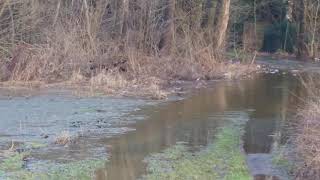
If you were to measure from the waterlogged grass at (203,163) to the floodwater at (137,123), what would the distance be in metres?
0.24

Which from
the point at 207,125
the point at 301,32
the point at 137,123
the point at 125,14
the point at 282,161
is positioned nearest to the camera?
the point at 282,161

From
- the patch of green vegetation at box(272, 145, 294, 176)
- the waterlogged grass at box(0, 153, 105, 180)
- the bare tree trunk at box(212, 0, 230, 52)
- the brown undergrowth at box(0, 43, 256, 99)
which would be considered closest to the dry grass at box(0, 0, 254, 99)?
the brown undergrowth at box(0, 43, 256, 99)

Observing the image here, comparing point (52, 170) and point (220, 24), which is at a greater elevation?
point (220, 24)

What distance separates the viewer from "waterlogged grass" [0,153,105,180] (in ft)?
35.8

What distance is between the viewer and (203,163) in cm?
1203

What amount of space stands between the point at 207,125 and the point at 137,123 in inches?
69.9

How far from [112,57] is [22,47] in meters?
3.68

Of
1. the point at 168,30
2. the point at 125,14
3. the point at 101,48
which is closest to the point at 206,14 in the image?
the point at 168,30

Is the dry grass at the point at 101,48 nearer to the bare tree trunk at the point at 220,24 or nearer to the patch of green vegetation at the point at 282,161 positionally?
the bare tree trunk at the point at 220,24

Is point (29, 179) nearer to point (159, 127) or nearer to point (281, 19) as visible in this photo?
point (159, 127)

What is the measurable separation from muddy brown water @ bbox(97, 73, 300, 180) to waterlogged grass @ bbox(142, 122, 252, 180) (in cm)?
23

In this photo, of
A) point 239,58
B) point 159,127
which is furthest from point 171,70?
point 159,127

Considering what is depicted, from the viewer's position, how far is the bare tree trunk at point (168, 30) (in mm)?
29594

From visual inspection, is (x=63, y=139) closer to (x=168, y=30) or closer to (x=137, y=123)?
→ (x=137, y=123)
